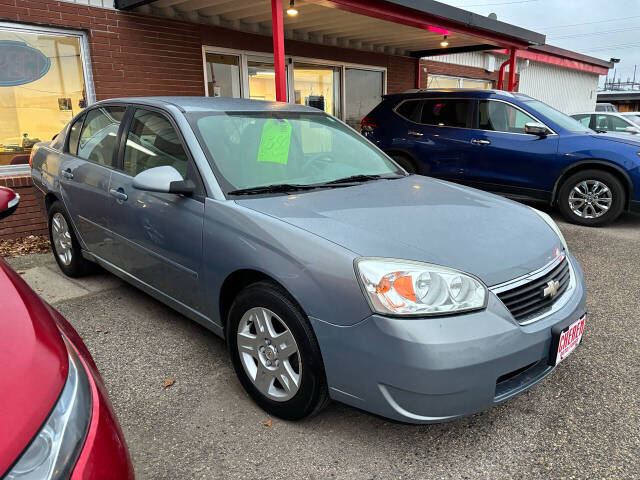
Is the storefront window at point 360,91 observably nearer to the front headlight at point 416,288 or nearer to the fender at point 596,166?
the fender at point 596,166

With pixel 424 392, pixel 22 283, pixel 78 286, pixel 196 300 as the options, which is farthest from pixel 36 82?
pixel 424 392

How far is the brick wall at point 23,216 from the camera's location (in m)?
5.76

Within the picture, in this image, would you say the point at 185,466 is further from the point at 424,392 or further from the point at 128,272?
the point at 128,272

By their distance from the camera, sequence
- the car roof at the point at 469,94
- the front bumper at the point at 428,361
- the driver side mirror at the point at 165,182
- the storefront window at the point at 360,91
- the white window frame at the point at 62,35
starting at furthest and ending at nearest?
the storefront window at the point at 360,91, the car roof at the point at 469,94, the white window frame at the point at 62,35, the driver side mirror at the point at 165,182, the front bumper at the point at 428,361

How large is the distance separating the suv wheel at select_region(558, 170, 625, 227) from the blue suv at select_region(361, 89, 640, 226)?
0.01m

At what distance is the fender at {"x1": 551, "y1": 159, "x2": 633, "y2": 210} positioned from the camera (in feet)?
20.3

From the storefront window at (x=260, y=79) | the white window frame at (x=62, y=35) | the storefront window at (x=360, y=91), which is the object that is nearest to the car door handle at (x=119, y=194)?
the white window frame at (x=62, y=35)

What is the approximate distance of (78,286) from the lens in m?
4.36

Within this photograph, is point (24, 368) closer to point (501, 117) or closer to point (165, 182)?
point (165, 182)

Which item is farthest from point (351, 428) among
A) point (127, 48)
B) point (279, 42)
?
point (127, 48)

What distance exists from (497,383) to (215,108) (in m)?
2.35

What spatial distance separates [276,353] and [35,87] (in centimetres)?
569

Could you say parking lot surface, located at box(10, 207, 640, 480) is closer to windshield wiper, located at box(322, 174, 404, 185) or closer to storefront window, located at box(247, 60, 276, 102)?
windshield wiper, located at box(322, 174, 404, 185)

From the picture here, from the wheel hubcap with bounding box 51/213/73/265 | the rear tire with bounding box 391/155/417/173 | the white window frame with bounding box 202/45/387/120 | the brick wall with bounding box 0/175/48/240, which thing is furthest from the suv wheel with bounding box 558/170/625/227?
the brick wall with bounding box 0/175/48/240
